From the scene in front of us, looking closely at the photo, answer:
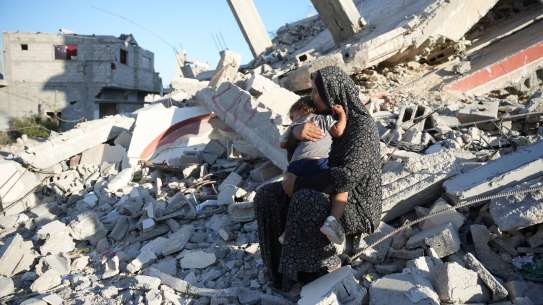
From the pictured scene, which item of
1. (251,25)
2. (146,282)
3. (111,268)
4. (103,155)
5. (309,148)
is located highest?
(251,25)

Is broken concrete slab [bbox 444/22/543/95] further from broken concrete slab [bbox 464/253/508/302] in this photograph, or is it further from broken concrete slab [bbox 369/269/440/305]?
broken concrete slab [bbox 369/269/440/305]

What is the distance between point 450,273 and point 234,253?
1.83 metres

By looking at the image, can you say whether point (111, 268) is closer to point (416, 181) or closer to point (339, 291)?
point (339, 291)

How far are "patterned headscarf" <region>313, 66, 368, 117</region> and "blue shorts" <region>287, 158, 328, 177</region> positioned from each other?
0.44m

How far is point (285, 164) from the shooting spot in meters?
4.40

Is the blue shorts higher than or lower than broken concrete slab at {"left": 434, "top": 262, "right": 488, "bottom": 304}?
higher

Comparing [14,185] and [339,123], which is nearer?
[339,123]

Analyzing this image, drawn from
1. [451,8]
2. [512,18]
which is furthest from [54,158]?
[512,18]

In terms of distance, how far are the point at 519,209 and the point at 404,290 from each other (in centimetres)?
86

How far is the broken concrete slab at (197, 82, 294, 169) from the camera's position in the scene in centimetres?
462

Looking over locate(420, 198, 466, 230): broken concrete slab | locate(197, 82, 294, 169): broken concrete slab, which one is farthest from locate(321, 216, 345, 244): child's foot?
locate(197, 82, 294, 169): broken concrete slab

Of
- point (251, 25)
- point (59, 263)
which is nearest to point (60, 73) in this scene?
point (251, 25)

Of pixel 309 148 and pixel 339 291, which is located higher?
pixel 309 148

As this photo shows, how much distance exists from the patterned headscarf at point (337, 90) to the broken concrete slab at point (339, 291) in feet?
3.17
